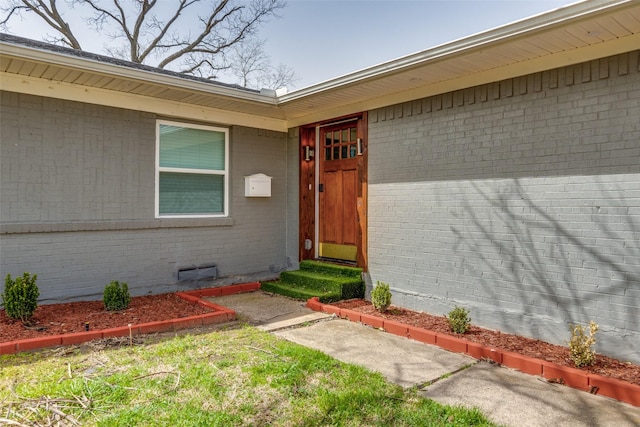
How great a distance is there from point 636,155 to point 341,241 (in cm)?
390

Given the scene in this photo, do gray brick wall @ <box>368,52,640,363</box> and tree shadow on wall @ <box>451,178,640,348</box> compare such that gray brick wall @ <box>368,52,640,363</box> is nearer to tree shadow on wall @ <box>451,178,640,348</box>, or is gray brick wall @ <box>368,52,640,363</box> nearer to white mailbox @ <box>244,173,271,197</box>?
tree shadow on wall @ <box>451,178,640,348</box>

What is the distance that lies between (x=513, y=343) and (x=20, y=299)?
195 inches

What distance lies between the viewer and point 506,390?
3057 millimetres

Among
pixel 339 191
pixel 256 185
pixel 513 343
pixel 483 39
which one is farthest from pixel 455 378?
pixel 256 185

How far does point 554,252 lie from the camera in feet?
13.0

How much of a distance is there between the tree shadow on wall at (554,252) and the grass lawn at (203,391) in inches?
74.5

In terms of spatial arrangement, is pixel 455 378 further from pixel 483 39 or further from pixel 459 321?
pixel 483 39

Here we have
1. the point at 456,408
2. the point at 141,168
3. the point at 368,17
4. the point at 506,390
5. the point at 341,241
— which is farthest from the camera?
the point at 368,17

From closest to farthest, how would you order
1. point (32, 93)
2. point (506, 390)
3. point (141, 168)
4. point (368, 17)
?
1. point (506, 390)
2. point (32, 93)
3. point (141, 168)
4. point (368, 17)

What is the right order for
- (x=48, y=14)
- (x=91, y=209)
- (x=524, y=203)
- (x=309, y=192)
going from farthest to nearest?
(x=48, y=14), (x=309, y=192), (x=91, y=209), (x=524, y=203)

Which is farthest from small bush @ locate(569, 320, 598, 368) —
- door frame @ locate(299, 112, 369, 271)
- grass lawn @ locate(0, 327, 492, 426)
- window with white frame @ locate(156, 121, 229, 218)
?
window with white frame @ locate(156, 121, 229, 218)

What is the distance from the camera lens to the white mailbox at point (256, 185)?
667 centimetres

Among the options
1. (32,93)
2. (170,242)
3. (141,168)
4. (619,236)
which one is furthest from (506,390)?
(32,93)

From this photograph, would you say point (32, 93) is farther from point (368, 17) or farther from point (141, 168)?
point (368, 17)
